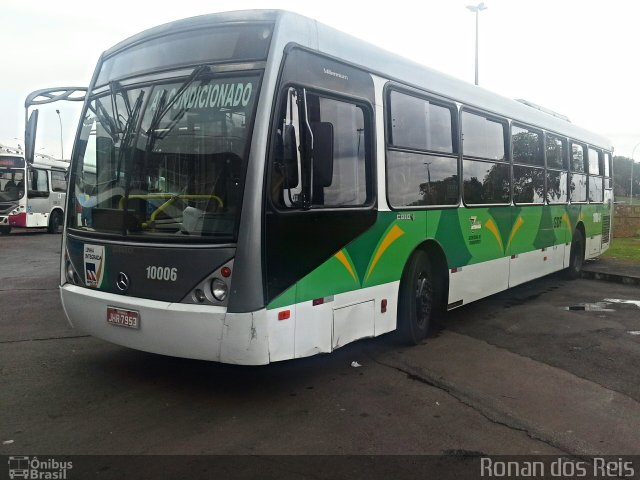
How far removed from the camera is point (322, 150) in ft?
15.6

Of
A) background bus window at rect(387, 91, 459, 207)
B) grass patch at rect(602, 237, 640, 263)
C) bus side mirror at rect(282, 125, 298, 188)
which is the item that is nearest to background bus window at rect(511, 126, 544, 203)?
background bus window at rect(387, 91, 459, 207)

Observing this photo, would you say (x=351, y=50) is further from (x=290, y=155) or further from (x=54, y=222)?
(x=54, y=222)

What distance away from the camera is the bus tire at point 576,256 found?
12305 mm

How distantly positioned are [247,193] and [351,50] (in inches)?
79.5

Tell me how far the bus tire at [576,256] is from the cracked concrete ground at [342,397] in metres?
4.83

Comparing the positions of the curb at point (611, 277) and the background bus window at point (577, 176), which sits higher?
the background bus window at point (577, 176)

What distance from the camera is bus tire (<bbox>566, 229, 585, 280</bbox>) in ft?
40.4

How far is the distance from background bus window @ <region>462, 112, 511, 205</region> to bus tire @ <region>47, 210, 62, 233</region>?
21.4m

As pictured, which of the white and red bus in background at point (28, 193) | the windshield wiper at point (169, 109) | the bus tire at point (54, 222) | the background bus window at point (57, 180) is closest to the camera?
the windshield wiper at point (169, 109)

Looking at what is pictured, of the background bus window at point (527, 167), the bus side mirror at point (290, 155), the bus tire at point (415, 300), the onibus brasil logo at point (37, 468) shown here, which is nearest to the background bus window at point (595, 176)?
the background bus window at point (527, 167)

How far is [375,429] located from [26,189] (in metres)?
22.7

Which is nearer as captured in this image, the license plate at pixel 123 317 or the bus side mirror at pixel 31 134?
the license plate at pixel 123 317

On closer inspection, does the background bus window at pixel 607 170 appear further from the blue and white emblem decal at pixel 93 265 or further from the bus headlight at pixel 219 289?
the blue and white emblem decal at pixel 93 265

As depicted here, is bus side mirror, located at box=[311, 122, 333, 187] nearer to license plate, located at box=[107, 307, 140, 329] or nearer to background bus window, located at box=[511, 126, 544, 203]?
license plate, located at box=[107, 307, 140, 329]
